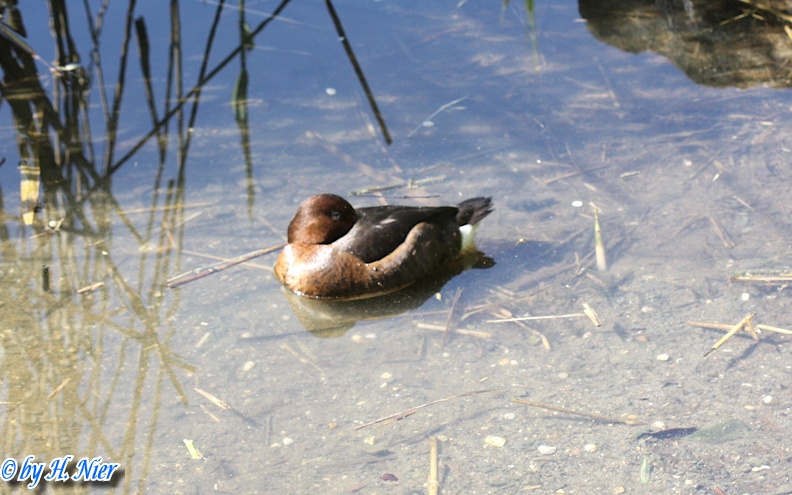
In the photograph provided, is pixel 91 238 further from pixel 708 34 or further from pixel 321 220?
pixel 708 34

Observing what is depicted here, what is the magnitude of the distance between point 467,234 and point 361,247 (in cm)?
79

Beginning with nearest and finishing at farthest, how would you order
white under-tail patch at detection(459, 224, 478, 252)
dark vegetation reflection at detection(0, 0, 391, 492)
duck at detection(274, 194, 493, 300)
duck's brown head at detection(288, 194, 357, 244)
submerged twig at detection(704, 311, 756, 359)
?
dark vegetation reflection at detection(0, 0, 391, 492), submerged twig at detection(704, 311, 756, 359), duck at detection(274, 194, 493, 300), duck's brown head at detection(288, 194, 357, 244), white under-tail patch at detection(459, 224, 478, 252)

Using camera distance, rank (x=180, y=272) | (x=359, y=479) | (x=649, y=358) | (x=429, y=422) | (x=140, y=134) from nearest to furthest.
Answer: (x=359, y=479) → (x=429, y=422) → (x=649, y=358) → (x=180, y=272) → (x=140, y=134)

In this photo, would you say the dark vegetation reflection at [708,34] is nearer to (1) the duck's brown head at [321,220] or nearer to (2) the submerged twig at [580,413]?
(1) the duck's brown head at [321,220]

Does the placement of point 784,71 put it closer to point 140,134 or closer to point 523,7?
point 523,7

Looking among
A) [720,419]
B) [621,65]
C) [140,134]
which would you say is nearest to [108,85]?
[140,134]

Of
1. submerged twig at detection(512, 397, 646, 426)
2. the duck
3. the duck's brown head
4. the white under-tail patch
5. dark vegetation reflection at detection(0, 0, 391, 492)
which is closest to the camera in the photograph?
submerged twig at detection(512, 397, 646, 426)

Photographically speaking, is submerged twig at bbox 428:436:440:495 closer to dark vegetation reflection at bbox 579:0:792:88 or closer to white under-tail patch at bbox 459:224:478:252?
white under-tail patch at bbox 459:224:478:252

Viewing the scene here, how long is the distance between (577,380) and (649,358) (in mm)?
481

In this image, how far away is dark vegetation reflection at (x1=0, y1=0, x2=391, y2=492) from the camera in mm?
4844

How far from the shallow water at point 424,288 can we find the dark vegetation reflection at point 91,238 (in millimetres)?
22

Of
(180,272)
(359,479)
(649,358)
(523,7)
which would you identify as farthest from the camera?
(523,7)

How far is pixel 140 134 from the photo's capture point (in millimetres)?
7613

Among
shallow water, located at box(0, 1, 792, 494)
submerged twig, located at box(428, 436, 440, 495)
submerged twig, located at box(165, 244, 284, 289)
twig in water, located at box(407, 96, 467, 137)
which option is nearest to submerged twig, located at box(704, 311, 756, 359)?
shallow water, located at box(0, 1, 792, 494)
